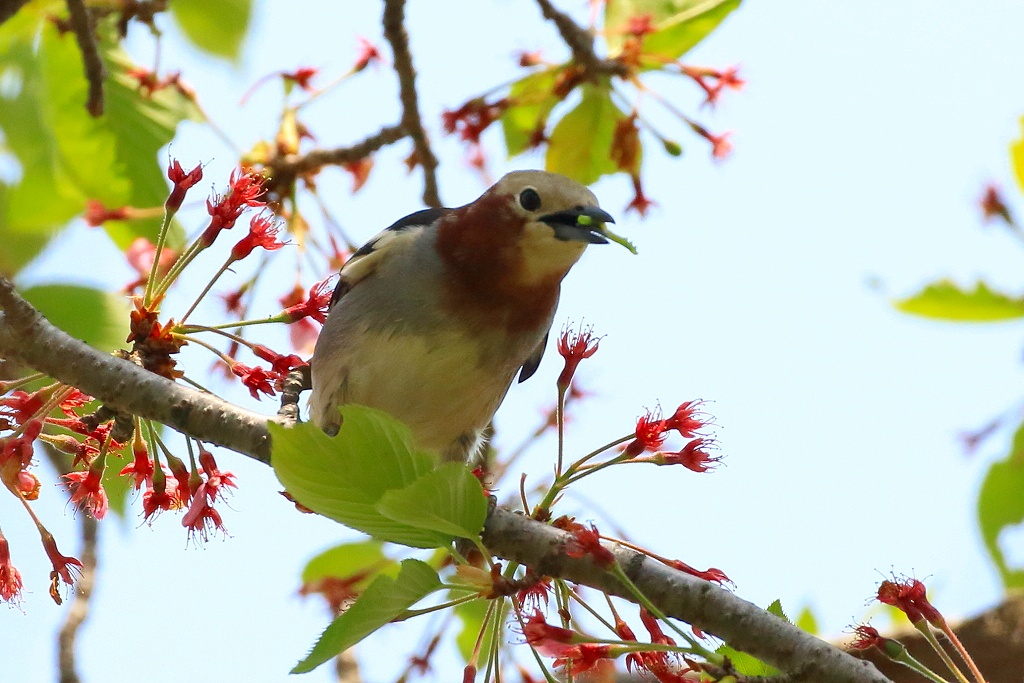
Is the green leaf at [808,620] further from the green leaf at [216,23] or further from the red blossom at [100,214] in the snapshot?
the green leaf at [216,23]

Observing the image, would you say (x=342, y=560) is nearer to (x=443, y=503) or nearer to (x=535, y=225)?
(x=535, y=225)

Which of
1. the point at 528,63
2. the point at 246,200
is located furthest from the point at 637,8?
the point at 246,200

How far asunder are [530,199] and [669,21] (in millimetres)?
1729

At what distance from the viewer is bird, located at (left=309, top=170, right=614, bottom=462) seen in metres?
5.00

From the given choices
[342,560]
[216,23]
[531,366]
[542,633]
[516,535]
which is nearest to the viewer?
[542,633]

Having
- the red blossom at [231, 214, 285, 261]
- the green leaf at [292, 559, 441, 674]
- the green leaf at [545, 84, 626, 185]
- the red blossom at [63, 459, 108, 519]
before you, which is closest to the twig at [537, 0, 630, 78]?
the green leaf at [545, 84, 626, 185]

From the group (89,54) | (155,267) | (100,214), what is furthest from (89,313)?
(89,54)

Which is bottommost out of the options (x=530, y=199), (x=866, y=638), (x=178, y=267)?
(x=866, y=638)

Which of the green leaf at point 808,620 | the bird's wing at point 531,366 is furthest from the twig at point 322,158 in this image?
the green leaf at point 808,620

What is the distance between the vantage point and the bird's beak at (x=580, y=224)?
15.5 feet

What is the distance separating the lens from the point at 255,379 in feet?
15.3

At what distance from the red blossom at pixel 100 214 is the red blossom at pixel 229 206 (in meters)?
1.60

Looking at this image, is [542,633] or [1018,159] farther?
[1018,159]

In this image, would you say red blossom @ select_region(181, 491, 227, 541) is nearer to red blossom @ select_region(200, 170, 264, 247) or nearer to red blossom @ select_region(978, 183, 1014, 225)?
red blossom @ select_region(200, 170, 264, 247)
